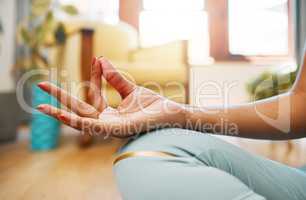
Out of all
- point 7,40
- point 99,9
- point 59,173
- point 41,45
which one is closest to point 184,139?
point 59,173

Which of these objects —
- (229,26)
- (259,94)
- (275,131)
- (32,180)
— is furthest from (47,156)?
(229,26)

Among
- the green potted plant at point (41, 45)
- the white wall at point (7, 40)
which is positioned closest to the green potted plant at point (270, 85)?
the green potted plant at point (41, 45)

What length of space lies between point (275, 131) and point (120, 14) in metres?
2.03

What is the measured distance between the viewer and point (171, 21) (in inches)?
92.7

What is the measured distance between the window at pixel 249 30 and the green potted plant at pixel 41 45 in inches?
50.6

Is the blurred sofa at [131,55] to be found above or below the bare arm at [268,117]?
above

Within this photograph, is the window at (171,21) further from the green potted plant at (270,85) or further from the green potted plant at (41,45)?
Answer: the green potted plant at (270,85)

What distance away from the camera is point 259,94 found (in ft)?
4.79

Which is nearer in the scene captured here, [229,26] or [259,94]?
[259,94]

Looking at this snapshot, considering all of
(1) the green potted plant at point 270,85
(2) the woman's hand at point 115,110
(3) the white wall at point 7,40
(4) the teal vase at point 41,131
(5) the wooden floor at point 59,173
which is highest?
(3) the white wall at point 7,40

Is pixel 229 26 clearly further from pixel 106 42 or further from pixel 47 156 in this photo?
pixel 47 156

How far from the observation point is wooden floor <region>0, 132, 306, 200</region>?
3.31 ft

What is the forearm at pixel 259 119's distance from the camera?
0.44 meters

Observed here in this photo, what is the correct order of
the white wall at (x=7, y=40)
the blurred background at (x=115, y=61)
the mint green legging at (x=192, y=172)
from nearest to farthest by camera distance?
1. the mint green legging at (x=192, y=172)
2. the blurred background at (x=115, y=61)
3. the white wall at (x=7, y=40)
